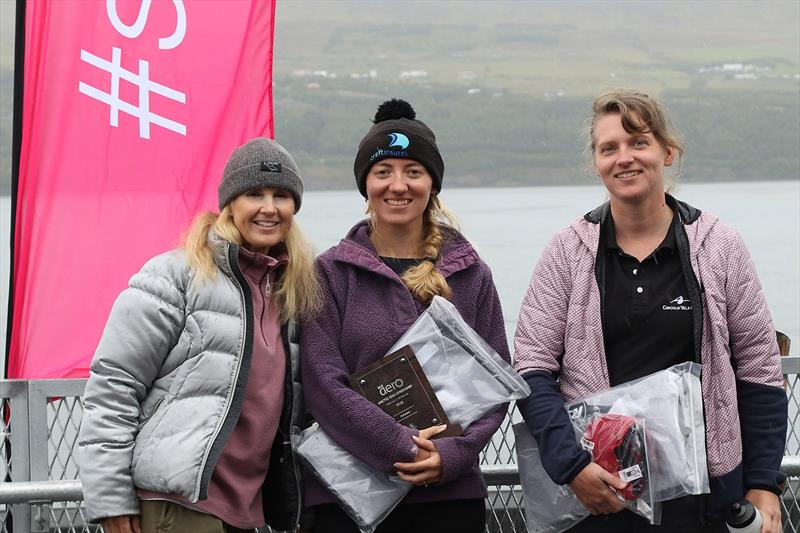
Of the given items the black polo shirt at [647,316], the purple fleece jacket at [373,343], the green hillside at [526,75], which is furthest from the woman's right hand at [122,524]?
the green hillside at [526,75]

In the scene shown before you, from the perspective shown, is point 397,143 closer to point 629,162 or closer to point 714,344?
point 629,162

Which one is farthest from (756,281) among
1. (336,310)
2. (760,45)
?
(760,45)

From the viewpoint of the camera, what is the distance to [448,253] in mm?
3189

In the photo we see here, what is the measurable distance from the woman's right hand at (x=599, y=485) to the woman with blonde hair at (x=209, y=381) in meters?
0.73

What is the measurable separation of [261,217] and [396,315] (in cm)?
43

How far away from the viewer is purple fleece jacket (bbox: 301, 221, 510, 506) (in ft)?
9.76

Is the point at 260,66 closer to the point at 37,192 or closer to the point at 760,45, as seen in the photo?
the point at 37,192

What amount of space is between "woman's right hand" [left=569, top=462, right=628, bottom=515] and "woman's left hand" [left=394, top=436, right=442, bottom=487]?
1.09 feet

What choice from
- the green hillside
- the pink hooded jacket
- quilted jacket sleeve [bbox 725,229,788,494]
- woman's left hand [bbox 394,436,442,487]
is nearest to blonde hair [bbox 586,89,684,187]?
the pink hooded jacket

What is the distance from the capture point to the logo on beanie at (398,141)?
3135 mm

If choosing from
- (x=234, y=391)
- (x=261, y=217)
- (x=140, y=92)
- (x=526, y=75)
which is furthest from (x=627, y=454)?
(x=526, y=75)

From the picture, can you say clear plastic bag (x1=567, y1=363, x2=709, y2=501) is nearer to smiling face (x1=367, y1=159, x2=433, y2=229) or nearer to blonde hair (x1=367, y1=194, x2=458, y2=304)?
blonde hair (x1=367, y1=194, x2=458, y2=304)

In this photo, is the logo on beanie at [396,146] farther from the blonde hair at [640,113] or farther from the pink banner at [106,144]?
the pink banner at [106,144]

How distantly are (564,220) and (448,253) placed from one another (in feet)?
123
